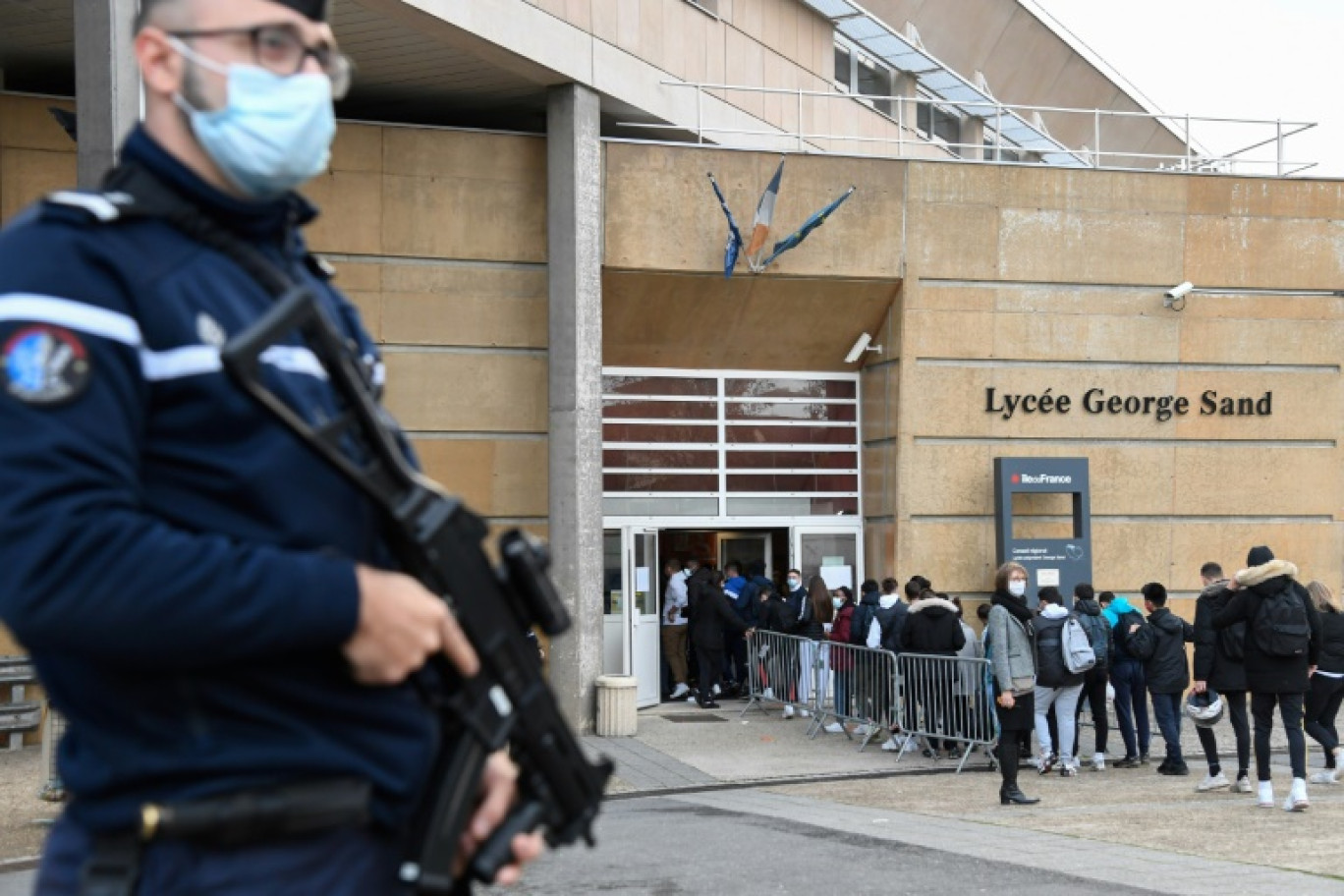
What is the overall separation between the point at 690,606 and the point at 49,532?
2029cm

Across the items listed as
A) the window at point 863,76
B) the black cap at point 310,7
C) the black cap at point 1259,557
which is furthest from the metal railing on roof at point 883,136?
the black cap at point 310,7

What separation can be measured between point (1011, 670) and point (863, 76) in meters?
15.1

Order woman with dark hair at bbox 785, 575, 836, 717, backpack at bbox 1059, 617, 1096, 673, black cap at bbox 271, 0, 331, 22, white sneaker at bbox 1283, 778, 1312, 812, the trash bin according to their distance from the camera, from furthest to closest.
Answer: woman with dark hair at bbox 785, 575, 836, 717
the trash bin
backpack at bbox 1059, 617, 1096, 673
white sneaker at bbox 1283, 778, 1312, 812
black cap at bbox 271, 0, 331, 22

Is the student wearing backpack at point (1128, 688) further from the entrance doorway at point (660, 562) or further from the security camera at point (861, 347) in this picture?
the security camera at point (861, 347)

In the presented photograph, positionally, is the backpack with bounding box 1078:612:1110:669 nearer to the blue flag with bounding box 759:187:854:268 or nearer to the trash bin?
the trash bin

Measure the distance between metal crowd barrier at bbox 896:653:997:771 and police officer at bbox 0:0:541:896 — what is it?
1428cm

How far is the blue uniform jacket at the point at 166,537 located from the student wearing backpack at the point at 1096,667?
584 inches

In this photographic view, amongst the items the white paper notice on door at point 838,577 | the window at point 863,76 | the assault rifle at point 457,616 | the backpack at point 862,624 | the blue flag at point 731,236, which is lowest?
the backpack at point 862,624

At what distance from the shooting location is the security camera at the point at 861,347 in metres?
22.8

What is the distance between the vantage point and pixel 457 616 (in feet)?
7.18

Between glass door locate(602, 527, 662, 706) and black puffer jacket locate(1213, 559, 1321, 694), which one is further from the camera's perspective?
glass door locate(602, 527, 662, 706)

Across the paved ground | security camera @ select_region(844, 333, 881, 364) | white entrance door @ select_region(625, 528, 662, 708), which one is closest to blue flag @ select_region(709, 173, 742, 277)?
security camera @ select_region(844, 333, 881, 364)

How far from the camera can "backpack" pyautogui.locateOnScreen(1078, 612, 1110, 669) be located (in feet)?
53.6

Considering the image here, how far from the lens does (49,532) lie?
6.10 ft
